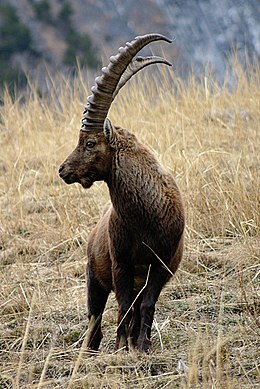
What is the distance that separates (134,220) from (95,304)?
0.67 meters

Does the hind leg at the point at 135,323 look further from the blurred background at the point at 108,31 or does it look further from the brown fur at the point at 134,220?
the blurred background at the point at 108,31

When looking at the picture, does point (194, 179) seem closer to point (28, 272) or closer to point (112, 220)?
point (28, 272)

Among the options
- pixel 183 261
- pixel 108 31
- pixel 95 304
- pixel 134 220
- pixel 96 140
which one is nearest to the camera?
pixel 134 220

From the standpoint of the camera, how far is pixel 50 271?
5.69 m

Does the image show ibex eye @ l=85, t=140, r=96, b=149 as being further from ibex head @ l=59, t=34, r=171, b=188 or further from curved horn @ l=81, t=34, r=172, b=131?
curved horn @ l=81, t=34, r=172, b=131

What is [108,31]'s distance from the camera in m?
29.2

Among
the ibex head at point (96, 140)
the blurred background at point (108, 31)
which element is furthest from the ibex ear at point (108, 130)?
the blurred background at point (108, 31)

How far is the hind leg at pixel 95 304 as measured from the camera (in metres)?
4.27

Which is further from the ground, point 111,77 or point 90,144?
point 111,77

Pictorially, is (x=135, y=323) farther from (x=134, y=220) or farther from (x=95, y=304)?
(x=134, y=220)

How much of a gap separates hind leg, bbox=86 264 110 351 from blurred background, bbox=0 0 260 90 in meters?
6.98

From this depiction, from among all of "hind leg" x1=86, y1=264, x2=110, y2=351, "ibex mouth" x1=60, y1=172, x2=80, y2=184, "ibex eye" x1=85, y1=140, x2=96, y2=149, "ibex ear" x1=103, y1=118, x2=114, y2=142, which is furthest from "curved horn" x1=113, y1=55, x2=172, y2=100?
"hind leg" x1=86, y1=264, x2=110, y2=351

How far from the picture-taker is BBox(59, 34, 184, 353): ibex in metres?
3.85

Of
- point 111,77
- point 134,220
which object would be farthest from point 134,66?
point 134,220
